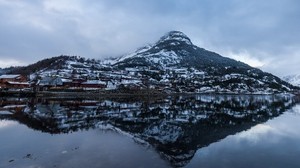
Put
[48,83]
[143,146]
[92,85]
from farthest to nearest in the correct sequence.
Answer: [92,85] → [48,83] → [143,146]

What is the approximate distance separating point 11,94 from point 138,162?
3591 inches

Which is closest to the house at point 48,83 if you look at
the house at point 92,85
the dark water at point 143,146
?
the house at point 92,85

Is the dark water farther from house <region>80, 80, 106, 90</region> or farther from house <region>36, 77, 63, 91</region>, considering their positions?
house <region>80, 80, 106, 90</region>

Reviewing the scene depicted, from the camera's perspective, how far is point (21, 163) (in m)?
15.8

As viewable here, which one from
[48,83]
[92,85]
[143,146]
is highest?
[48,83]

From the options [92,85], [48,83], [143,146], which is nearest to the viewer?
[143,146]

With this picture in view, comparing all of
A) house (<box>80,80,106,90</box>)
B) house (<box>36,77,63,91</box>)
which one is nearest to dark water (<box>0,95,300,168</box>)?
house (<box>36,77,63,91</box>)

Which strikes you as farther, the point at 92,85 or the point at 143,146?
the point at 92,85

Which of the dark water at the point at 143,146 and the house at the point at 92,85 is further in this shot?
the house at the point at 92,85

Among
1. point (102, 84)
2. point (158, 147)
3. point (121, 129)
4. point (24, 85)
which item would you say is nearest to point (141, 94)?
point (102, 84)

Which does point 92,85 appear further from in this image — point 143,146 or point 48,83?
point 143,146

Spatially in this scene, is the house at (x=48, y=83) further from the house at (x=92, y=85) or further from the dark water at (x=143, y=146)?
the dark water at (x=143, y=146)

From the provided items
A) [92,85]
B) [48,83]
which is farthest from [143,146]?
[92,85]

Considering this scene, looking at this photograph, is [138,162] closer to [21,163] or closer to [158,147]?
[158,147]
